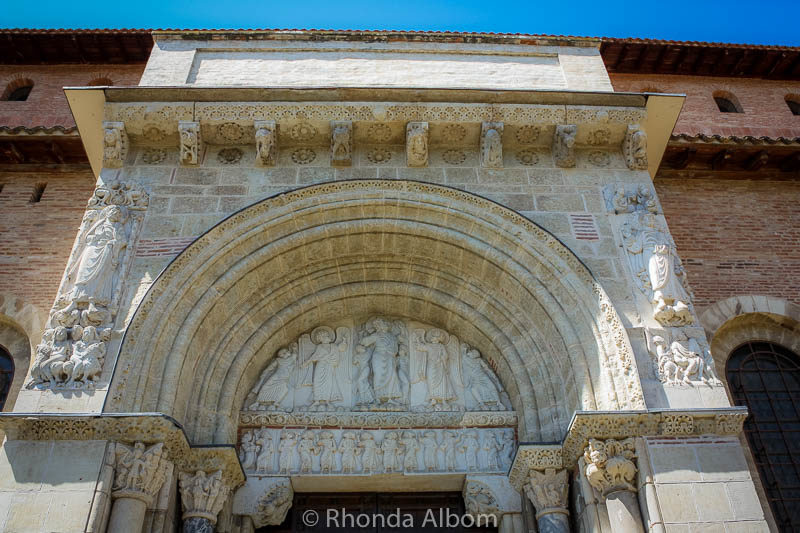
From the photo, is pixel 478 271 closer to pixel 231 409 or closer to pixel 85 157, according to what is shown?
pixel 231 409

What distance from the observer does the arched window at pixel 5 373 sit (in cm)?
707

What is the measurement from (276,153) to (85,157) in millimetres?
3223

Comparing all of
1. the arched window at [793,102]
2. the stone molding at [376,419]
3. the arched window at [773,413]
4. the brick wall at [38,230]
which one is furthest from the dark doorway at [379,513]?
the arched window at [793,102]

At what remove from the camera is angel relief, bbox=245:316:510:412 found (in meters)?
7.17

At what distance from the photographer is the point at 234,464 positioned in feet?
20.4

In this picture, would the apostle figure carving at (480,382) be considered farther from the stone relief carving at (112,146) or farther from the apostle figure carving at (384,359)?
the stone relief carving at (112,146)

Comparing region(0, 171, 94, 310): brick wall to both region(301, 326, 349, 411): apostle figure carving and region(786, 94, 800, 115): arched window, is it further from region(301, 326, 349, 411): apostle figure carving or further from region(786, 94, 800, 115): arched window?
region(786, 94, 800, 115): arched window

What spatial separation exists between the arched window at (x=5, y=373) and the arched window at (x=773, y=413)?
25.8ft

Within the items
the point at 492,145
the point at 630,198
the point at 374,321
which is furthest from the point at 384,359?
the point at 630,198

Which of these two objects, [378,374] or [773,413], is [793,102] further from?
[378,374]

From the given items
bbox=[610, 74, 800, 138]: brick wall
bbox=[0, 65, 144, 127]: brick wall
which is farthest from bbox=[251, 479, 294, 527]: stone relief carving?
bbox=[610, 74, 800, 138]: brick wall

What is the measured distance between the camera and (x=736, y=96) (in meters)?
11.0

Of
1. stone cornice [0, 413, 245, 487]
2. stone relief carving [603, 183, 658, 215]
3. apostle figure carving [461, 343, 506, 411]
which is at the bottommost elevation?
stone cornice [0, 413, 245, 487]

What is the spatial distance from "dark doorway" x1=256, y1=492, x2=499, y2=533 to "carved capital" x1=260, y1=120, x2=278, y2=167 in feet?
11.9
